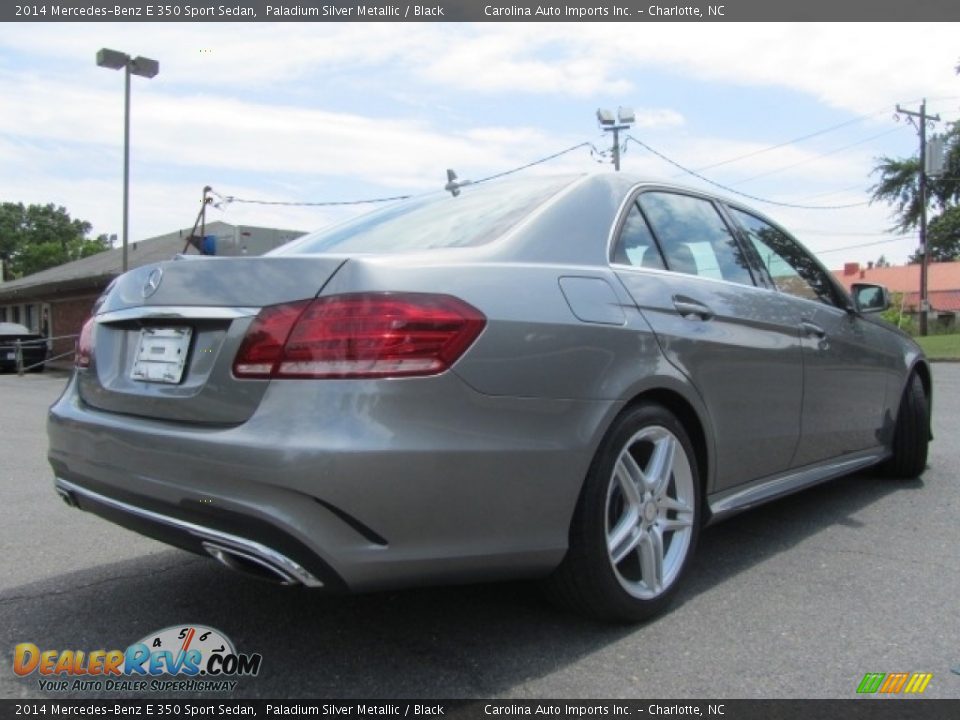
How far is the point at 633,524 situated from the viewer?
110 inches

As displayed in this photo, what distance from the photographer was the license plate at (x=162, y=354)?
2451 mm

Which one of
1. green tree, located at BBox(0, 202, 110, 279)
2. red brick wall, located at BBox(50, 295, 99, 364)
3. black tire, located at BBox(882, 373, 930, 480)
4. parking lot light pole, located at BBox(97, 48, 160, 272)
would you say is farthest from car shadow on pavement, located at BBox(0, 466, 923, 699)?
green tree, located at BBox(0, 202, 110, 279)

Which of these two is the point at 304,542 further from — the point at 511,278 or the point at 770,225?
the point at 770,225

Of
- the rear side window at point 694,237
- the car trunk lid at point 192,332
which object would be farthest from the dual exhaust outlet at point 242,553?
the rear side window at point 694,237

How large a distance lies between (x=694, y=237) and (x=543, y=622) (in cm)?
171

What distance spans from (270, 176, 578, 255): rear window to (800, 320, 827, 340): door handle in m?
1.50

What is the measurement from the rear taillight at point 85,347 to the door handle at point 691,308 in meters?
2.10

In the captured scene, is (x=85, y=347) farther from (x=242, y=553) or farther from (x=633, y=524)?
(x=633, y=524)

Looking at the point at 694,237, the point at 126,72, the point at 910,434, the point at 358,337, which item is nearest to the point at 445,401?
the point at 358,337

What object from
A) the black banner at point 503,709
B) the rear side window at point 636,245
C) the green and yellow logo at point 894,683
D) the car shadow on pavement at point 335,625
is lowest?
the black banner at point 503,709

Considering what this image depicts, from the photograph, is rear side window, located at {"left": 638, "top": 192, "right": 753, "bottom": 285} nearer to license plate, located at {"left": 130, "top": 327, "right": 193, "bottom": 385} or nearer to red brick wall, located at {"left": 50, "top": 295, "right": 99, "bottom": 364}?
license plate, located at {"left": 130, "top": 327, "right": 193, "bottom": 385}

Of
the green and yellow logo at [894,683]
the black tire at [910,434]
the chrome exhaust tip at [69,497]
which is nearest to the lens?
the green and yellow logo at [894,683]

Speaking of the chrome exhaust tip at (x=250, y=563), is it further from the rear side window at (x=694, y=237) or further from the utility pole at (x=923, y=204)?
the utility pole at (x=923, y=204)

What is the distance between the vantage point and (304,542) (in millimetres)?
2107
